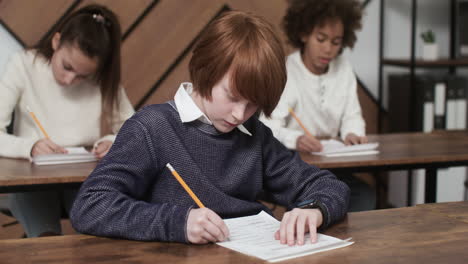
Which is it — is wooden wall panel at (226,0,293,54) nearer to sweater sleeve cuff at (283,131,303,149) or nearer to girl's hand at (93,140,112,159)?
sweater sleeve cuff at (283,131,303,149)

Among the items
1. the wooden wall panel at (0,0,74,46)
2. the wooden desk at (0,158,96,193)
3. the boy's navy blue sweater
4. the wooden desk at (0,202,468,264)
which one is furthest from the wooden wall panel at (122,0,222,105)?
the wooden desk at (0,202,468,264)

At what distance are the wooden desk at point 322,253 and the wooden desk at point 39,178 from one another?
656 millimetres

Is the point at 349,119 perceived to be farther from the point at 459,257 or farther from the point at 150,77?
the point at 459,257

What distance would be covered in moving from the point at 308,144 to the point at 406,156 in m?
0.36

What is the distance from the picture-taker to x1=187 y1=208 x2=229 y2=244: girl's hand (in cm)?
107

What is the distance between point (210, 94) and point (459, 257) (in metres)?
0.59

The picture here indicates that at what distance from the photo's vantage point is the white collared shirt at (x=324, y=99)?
2.73m

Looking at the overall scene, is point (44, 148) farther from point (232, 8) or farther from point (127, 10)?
point (232, 8)

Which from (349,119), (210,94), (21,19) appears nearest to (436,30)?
(349,119)

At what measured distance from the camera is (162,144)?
1.29 metres

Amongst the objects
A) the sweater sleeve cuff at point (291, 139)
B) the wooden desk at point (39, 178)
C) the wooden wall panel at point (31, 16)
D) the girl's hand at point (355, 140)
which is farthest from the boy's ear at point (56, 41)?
the girl's hand at point (355, 140)

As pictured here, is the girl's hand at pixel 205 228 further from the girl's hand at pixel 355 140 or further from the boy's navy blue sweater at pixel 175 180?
the girl's hand at pixel 355 140

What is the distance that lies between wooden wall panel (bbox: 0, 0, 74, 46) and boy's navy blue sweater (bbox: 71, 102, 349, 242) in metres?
2.11

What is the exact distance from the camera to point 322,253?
3.43 ft
